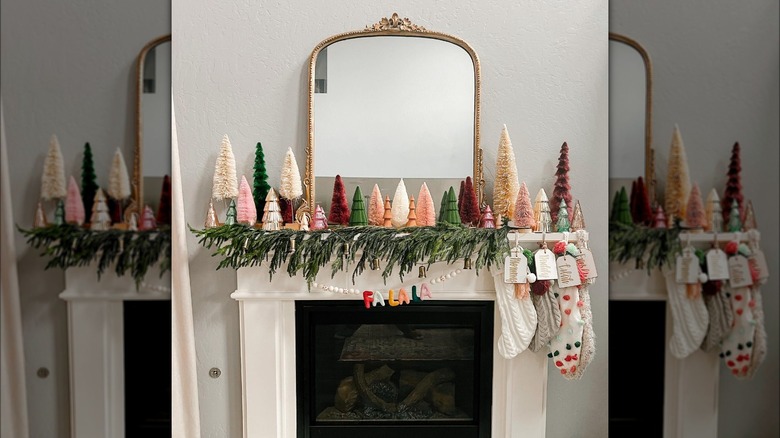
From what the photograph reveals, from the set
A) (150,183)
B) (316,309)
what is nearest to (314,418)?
(316,309)

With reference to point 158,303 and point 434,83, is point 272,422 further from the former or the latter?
point 434,83

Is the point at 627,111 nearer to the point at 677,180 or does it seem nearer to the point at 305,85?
the point at 677,180

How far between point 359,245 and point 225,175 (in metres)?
0.40

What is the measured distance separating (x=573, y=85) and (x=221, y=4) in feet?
3.20

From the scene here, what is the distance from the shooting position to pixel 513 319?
116cm

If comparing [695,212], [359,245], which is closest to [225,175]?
[359,245]

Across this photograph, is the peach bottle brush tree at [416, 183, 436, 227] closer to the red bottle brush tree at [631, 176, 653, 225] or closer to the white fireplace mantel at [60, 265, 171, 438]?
the red bottle brush tree at [631, 176, 653, 225]

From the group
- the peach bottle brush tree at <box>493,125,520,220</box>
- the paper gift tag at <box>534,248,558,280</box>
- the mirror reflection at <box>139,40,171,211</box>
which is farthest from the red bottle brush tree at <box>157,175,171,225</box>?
the paper gift tag at <box>534,248,558,280</box>

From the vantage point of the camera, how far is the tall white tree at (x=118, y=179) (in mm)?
860

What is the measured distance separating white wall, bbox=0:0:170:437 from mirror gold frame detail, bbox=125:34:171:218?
1 centimetres

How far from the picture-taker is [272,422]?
4.03ft

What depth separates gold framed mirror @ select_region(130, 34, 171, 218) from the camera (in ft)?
2.93

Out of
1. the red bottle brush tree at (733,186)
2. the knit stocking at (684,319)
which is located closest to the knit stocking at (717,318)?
the knit stocking at (684,319)

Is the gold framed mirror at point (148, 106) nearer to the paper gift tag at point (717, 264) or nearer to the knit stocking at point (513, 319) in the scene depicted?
the knit stocking at point (513, 319)
